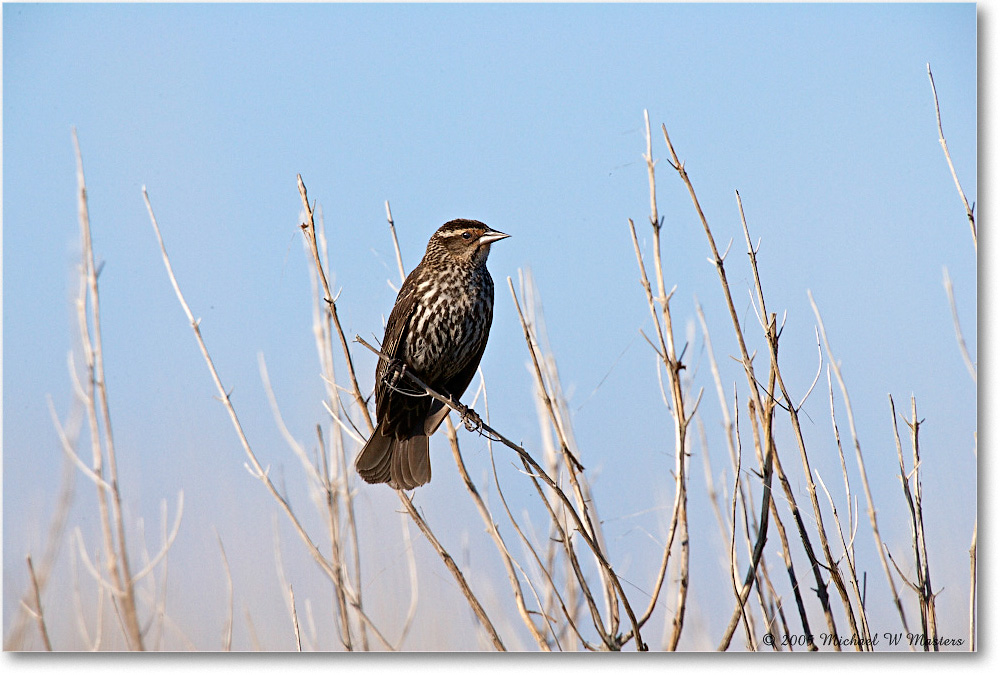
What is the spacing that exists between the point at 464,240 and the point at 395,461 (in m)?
0.83

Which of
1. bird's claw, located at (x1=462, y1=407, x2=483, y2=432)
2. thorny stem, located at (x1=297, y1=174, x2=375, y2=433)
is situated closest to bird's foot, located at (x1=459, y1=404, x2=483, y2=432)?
bird's claw, located at (x1=462, y1=407, x2=483, y2=432)

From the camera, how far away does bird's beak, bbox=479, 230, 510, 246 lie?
3.39 meters

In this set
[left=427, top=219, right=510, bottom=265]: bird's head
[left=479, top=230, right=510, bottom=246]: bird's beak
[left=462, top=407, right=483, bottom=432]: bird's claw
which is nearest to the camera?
[left=462, top=407, right=483, bottom=432]: bird's claw

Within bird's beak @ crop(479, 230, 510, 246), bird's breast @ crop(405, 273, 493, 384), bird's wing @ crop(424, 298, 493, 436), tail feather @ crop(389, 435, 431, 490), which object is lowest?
tail feather @ crop(389, 435, 431, 490)

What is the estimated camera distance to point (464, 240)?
3.59 meters

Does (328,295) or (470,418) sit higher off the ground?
(328,295)

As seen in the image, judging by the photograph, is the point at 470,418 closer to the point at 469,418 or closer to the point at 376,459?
the point at 469,418

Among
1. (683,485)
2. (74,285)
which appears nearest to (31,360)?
(74,285)

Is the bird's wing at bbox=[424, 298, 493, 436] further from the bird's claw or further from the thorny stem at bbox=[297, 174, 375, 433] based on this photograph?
the thorny stem at bbox=[297, 174, 375, 433]

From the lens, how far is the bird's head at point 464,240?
11.6 ft

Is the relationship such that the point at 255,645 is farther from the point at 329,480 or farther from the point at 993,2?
the point at 993,2

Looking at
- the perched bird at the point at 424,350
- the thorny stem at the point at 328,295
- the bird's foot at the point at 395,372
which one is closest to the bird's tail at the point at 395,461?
the perched bird at the point at 424,350

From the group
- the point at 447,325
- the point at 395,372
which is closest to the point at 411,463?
the point at 395,372

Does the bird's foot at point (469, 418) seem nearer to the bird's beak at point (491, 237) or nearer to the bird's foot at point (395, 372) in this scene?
the bird's foot at point (395, 372)
